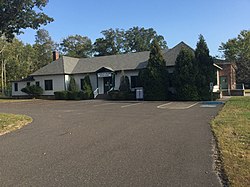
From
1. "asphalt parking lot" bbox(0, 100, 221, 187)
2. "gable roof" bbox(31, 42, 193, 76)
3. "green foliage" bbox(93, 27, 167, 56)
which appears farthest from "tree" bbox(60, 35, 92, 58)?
"asphalt parking lot" bbox(0, 100, 221, 187)

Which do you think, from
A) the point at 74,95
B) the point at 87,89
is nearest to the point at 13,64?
the point at 74,95

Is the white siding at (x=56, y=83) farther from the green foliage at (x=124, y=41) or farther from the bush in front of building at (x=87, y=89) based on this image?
the green foliage at (x=124, y=41)

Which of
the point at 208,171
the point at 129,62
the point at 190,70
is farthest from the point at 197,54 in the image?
the point at 208,171

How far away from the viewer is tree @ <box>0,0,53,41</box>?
2475cm

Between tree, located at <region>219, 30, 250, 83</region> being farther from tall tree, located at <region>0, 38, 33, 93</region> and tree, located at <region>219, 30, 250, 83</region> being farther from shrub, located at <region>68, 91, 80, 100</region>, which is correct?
tall tree, located at <region>0, 38, 33, 93</region>

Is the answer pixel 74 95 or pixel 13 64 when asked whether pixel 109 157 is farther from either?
pixel 13 64

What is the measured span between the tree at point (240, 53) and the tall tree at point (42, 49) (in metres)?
41.3

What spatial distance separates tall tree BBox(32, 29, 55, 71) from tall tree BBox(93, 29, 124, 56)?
12.2 m

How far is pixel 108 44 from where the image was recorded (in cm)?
6738

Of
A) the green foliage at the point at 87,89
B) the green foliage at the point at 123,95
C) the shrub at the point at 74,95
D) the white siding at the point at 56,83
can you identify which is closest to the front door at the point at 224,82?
the green foliage at the point at 123,95

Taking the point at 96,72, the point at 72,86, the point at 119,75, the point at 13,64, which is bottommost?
the point at 72,86

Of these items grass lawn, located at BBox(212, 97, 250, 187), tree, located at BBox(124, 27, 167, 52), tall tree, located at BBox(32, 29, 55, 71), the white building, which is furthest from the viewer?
tree, located at BBox(124, 27, 167, 52)

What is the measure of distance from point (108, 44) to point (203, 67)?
148 ft

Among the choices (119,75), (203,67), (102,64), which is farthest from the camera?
(102,64)
